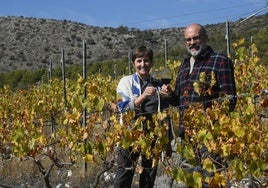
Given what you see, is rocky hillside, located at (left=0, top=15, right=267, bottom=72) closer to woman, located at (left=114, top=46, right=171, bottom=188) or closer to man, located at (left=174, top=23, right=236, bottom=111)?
woman, located at (left=114, top=46, right=171, bottom=188)

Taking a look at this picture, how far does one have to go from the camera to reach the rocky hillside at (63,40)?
37.6 meters

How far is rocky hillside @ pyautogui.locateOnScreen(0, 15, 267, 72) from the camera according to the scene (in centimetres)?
3759

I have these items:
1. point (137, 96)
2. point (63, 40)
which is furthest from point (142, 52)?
point (63, 40)

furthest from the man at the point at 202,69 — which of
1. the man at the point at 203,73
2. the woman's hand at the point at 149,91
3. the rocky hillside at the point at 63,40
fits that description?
the rocky hillside at the point at 63,40

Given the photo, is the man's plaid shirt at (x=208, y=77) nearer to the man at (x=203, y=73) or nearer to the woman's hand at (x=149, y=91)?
the man at (x=203, y=73)

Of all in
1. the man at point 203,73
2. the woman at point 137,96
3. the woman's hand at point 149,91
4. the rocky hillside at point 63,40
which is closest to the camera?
the man at point 203,73

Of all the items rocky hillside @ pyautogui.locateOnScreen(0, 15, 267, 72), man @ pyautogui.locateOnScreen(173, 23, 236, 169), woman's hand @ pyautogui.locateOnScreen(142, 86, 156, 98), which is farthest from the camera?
rocky hillside @ pyautogui.locateOnScreen(0, 15, 267, 72)

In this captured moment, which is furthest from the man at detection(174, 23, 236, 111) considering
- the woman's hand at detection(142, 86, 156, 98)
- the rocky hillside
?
the rocky hillside

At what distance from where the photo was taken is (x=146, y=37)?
4178 centimetres

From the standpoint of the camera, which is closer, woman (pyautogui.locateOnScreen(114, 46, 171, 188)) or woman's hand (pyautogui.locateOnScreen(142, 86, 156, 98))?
woman's hand (pyautogui.locateOnScreen(142, 86, 156, 98))

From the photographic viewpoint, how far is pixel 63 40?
42.0m

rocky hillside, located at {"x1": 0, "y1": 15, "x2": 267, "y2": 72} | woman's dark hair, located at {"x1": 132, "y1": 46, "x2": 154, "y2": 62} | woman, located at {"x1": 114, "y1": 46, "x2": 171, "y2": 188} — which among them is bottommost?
woman, located at {"x1": 114, "y1": 46, "x2": 171, "y2": 188}

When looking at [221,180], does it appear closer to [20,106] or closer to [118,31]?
[20,106]

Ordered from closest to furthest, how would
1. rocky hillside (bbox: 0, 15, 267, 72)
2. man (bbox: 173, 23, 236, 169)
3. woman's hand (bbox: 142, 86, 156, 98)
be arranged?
man (bbox: 173, 23, 236, 169), woman's hand (bbox: 142, 86, 156, 98), rocky hillside (bbox: 0, 15, 267, 72)
